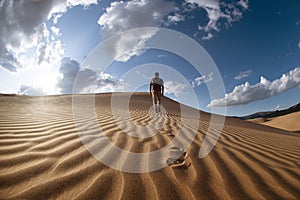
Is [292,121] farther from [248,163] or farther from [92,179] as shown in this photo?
[92,179]

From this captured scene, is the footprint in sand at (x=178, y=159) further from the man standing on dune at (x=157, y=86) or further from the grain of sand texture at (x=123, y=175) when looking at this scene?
the man standing on dune at (x=157, y=86)

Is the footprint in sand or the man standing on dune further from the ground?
the man standing on dune

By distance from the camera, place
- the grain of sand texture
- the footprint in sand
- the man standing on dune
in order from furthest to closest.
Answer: the man standing on dune < the footprint in sand < the grain of sand texture

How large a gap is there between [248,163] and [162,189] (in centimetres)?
136

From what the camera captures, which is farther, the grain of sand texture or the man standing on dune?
the man standing on dune

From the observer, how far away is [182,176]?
5.88 ft

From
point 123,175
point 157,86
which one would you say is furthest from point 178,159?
point 157,86

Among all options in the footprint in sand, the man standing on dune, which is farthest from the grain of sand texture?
the man standing on dune

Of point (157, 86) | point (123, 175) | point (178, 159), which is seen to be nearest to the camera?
point (123, 175)

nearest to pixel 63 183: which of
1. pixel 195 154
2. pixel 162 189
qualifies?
pixel 162 189

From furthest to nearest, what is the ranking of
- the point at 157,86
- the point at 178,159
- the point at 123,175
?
the point at 157,86
the point at 178,159
the point at 123,175

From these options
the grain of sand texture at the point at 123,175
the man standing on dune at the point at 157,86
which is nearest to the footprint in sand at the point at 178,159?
the grain of sand texture at the point at 123,175

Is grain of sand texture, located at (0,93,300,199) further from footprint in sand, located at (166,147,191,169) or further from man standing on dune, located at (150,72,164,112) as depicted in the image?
man standing on dune, located at (150,72,164,112)

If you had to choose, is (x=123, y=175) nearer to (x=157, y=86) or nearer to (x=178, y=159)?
(x=178, y=159)
